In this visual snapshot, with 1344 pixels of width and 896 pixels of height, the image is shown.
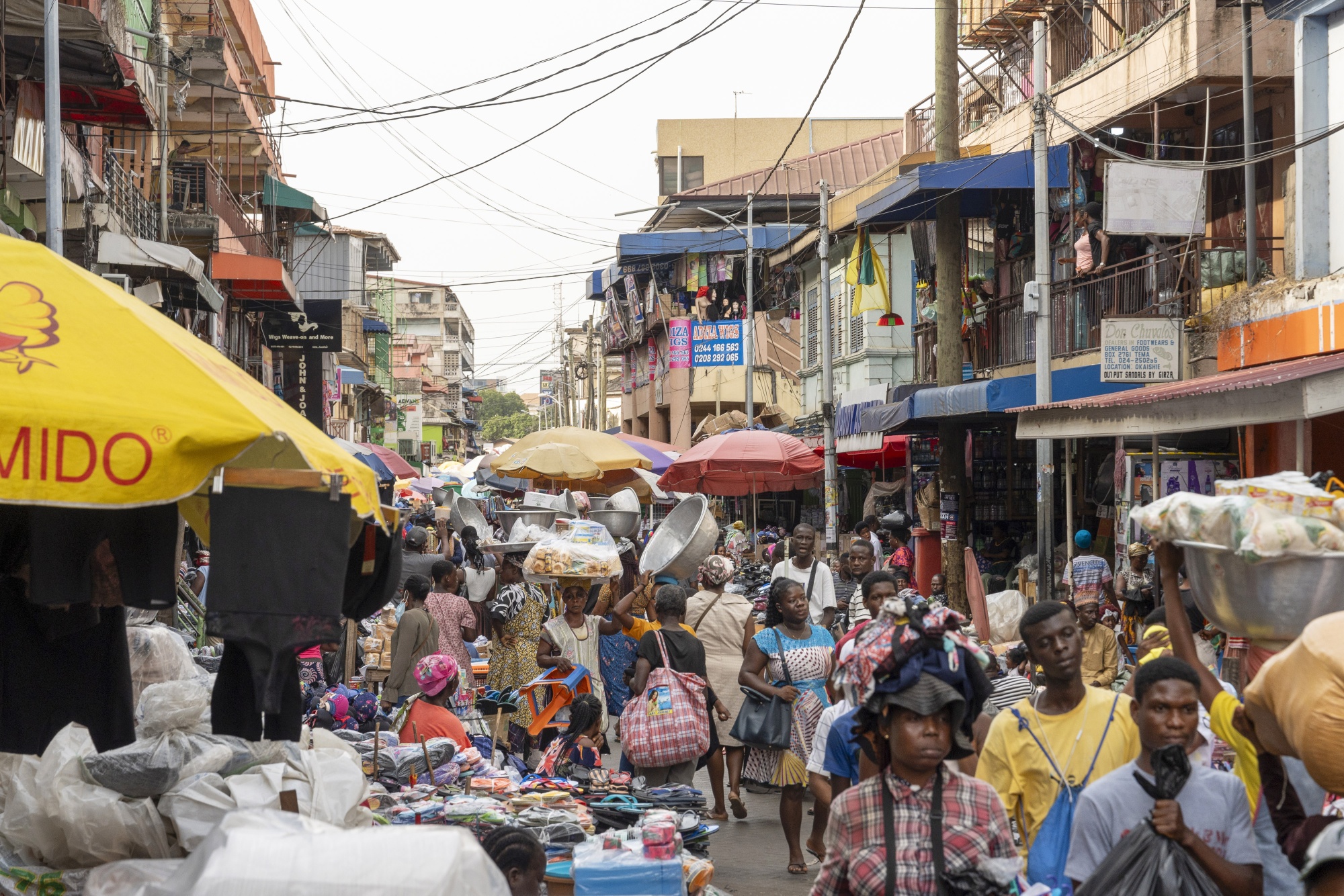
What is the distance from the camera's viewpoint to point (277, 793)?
5203 mm

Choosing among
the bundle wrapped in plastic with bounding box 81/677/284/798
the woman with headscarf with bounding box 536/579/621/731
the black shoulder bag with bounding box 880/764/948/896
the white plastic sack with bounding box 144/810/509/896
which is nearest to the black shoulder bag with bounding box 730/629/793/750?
the woman with headscarf with bounding box 536/579/621/731

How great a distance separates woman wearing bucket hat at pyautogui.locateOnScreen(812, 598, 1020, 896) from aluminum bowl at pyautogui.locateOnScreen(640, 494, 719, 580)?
8270 mm

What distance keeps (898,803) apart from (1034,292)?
13.7 meters

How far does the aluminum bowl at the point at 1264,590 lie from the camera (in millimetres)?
3928

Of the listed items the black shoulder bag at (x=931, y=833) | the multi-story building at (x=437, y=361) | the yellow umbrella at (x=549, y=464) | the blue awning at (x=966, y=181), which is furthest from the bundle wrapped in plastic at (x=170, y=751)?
the multi-story building at (x=437, y=361)

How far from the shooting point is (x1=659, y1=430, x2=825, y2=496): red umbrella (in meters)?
18.7

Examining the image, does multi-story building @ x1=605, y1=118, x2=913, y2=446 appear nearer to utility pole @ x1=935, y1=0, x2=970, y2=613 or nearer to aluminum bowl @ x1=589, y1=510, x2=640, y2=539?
utility pole @ x1=935, y1=0, x2=970, y2=613

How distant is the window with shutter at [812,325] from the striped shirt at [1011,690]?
27.8m

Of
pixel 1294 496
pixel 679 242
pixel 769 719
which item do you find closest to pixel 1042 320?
pixel 769 719

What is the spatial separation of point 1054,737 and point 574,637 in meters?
5.35

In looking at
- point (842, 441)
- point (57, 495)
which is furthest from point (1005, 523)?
point (57, 495)

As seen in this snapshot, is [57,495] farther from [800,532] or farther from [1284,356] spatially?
[1284,356]

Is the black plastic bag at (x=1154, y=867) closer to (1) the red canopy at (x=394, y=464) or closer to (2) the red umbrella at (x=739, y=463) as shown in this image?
(2) the red umbrella at (x=739, y=463)

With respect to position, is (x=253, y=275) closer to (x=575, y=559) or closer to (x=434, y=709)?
(x=575, y=559)
